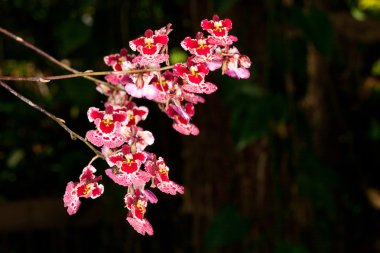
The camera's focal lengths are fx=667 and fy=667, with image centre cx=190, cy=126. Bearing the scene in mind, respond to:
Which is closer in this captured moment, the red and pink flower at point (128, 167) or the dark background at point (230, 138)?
the red and pink flower at point (128, 167)

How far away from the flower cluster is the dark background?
1.61 ft

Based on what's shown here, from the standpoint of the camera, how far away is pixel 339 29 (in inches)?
67.4

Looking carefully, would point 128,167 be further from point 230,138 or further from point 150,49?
point 230,138

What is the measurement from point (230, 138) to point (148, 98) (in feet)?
3.01

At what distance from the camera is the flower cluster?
1.91ft

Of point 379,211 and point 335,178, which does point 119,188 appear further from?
→ point 379,211

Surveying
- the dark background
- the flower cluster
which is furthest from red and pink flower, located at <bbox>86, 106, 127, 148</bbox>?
the dark background

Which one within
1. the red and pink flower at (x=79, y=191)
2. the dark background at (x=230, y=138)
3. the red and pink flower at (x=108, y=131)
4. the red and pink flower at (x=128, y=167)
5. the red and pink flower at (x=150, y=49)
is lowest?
the dark background at (x=230, y=138)

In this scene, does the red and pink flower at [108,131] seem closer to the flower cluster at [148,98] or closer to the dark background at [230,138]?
the flower cluster at [148,98]

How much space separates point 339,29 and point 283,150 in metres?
0.44

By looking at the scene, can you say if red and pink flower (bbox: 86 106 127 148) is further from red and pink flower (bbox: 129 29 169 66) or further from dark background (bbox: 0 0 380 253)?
dark background (bbox: 0 0 380 253)

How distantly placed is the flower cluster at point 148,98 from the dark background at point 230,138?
490 mm

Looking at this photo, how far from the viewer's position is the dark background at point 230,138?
1.31 m

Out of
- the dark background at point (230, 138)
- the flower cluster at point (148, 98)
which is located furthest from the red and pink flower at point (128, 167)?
the dark background at point (230, 138)
